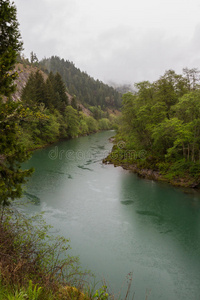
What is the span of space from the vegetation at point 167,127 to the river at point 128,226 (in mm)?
2958

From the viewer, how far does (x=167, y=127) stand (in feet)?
72.3

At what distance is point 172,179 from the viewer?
864 inches

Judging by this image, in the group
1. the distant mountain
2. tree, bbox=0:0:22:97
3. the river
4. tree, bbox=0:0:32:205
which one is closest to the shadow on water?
the river

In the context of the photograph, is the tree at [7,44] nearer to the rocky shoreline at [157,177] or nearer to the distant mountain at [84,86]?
the rocky shoreline at [157,177]

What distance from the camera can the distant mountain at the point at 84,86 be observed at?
142m

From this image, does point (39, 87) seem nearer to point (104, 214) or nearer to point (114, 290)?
point (104, 214)

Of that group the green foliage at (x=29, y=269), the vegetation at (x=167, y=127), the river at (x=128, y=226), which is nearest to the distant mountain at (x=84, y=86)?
the vegetation at (x=167, y=127)

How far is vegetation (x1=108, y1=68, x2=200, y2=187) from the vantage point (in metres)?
20.2

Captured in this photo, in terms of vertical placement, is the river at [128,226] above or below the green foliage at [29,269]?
below

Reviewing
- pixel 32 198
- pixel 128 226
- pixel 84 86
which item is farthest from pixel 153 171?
pixel 84 86

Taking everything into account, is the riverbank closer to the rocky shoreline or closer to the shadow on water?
the rocky shoreline

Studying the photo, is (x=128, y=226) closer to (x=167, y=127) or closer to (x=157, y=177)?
(x=157, y=177)

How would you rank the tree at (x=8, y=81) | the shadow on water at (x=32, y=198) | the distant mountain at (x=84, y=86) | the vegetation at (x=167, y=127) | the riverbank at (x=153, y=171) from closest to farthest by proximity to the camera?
1. the tree at (x=8, y=81)
2. the shadow on water at (x=32, y=198)
3. the vegetation at (x=167, y=127)
4. the riverbank at (x=153, y=171)
5. the distant mountain at (x=84, y=86)

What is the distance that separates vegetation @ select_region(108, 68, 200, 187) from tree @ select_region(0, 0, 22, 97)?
1582cm
